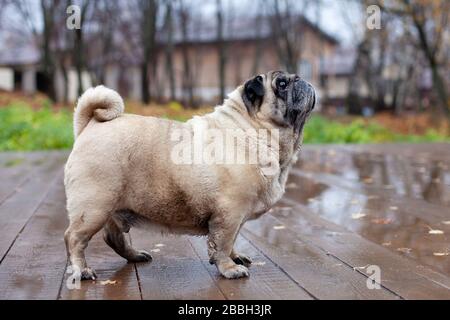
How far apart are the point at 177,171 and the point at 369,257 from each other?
62.8 inches

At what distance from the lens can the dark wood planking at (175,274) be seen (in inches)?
141

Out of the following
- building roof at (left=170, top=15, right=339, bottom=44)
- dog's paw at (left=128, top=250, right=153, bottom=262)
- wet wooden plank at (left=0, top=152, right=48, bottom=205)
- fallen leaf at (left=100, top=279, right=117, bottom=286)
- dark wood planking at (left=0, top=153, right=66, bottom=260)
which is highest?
building roof at (left=170, top=15, right=339, bottom=44)

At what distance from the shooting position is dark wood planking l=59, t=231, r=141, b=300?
3533 millimetres

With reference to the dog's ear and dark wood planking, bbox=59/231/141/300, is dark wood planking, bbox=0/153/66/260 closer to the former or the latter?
dark wood planking, bbox=59/231/141/300

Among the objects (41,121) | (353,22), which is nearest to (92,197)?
(41,121)

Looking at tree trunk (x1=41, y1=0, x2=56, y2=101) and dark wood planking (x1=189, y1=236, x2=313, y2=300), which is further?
tree trunk (x1=41, y1=0, x2=56, y2=101)

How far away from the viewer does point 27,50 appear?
49.9 meters

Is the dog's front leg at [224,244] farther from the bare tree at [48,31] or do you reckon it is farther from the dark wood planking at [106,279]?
the bare tree at [48,31]

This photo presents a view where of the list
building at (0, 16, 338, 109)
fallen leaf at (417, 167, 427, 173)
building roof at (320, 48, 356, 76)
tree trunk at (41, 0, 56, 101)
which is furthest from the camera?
building roof at (320, 48, 356, 76)

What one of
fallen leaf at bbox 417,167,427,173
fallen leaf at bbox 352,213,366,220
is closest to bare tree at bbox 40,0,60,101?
fallen leaf at bbox 417,167,427,173

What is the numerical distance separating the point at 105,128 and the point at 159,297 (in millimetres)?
1134

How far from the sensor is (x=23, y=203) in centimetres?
684

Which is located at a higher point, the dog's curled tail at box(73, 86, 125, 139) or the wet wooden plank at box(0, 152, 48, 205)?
the dog's curled tail at box(73, 86, 125, 139)

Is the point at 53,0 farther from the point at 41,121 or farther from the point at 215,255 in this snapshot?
the point at 215,255
